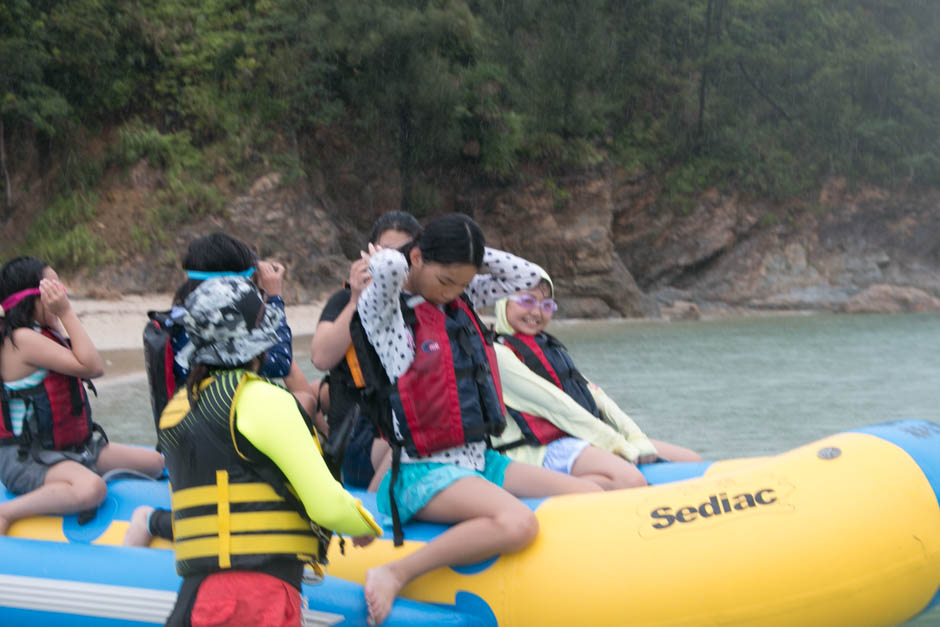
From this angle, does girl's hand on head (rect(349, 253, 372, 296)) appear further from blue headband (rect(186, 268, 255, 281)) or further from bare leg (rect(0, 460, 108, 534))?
bare leg (rect(0, 460, 108, 534))

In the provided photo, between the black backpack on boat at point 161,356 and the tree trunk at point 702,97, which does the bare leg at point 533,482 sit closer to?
the black backpack on boat at point 161,356

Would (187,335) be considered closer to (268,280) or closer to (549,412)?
(268,280)

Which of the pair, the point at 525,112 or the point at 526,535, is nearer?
the point at 526,535

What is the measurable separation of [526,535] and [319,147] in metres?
15.8

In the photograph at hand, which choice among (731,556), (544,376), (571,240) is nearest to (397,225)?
(544,376)

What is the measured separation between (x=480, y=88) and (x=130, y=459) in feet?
51.0

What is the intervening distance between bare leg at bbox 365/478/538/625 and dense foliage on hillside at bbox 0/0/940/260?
1292 centimetres

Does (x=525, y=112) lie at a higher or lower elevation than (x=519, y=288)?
lower

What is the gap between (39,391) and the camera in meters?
2.68

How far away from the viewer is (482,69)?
1770 centimetres

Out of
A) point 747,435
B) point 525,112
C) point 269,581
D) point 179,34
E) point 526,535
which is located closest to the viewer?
point 269,581

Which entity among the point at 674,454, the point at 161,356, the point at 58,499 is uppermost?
the point at 161,356

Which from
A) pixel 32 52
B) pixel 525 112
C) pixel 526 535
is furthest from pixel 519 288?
pixel 525 112

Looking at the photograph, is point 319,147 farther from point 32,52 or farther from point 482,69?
point 32,52
